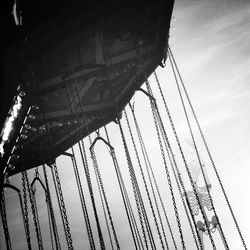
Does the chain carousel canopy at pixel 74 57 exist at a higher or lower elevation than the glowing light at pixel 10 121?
higher

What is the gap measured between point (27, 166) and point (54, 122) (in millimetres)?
2664

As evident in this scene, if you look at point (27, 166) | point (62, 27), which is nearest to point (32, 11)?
point (62, 27)

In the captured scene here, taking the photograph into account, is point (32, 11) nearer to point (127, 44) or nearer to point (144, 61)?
point (127, 44)

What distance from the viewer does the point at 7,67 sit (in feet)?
14.8

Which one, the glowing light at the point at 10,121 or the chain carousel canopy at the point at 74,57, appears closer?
the chain carousel canopy at the point at 74,57

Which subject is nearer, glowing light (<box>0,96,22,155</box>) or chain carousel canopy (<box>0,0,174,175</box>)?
chain carousel canopy (<box>0,0,174,175</box>)

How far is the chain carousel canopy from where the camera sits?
4.13 meters

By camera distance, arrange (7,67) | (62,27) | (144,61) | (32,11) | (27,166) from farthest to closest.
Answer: (27,166) → (144,61) → (7,67) → (62,27) → (32,11)

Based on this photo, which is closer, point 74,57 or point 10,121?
point 74,57

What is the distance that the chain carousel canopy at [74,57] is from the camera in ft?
13.5

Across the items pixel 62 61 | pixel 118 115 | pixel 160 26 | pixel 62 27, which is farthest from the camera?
pixel 118 115

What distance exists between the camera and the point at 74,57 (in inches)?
219

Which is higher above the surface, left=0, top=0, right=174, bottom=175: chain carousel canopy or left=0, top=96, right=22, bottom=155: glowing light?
left=0, top=0, right=174, bottom=175: chain carousel canopy

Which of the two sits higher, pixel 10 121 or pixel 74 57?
pixel 74 57
